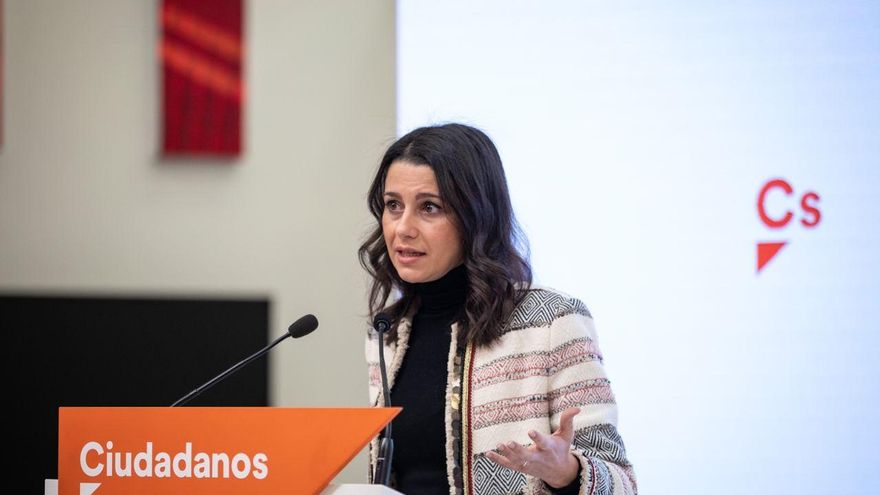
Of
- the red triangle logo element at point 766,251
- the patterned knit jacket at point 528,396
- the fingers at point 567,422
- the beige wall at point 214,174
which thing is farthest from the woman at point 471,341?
the beige wall at point 214,174

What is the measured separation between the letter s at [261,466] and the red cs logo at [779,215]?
1965 mm

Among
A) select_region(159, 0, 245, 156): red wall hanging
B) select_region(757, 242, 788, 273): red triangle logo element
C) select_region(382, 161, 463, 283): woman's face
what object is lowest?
select_region(757, 242, 788, 273): red triangle logo element

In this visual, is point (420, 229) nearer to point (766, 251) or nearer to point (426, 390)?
point (426, 390)

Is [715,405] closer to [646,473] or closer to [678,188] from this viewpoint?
[646,473]

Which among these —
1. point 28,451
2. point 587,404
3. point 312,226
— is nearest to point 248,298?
point 312,226

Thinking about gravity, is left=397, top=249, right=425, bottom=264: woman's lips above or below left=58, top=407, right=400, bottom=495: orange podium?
above

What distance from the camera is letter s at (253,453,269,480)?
1.46 metres

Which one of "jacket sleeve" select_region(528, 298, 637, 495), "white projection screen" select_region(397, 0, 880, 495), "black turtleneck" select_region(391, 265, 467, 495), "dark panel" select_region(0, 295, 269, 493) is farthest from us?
"dark panel" select_region(0, 295, 269, 493)

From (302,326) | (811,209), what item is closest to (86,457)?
Answer: (302,326)

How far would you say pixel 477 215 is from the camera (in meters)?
1.96

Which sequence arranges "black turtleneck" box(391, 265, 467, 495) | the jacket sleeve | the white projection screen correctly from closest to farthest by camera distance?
the jacket sleeve
"black turtleneck" box(391, 265, 467, 495)
the white projection screen

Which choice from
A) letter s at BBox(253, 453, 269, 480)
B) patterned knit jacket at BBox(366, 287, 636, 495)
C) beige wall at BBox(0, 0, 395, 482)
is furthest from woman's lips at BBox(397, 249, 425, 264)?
beige wall at BBox(0, 0, 395, 482)

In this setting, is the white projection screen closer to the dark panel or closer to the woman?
the woman

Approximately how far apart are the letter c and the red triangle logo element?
0.05m
